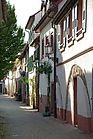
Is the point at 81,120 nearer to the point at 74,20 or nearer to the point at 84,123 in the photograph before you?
the point at 84,123

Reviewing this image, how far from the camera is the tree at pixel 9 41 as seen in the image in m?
25.5

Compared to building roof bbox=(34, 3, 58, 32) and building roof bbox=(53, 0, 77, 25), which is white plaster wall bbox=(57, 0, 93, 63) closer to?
building roof bbox=(53, 0, 77, 25)

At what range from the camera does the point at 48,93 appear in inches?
1185

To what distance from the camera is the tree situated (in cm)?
2548

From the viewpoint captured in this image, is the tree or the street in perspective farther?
the tree

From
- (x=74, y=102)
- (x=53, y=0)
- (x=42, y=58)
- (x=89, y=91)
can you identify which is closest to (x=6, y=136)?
(x=89, y=91)

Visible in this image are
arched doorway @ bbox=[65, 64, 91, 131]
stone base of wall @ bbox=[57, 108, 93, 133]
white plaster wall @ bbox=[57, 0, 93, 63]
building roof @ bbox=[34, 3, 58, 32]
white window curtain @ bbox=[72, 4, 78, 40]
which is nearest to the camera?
white plaster wall @ bbox=[57, 0, 93, 63]

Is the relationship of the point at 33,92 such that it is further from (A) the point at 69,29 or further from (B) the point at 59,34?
(A) the point at 69,29

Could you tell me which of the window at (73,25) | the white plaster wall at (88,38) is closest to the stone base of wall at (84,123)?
the white plaster wall at (88,38)

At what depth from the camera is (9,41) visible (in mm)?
26969

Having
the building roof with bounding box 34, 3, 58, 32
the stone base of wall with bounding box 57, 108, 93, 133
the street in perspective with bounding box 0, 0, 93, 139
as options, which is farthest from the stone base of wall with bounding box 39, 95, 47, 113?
the stone base of wall with bounding box 57, 108, 93, 133

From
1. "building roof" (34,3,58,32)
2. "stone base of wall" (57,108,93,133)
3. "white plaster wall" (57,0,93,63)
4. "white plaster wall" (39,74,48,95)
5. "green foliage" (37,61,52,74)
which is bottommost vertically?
"stone base of wall" (57,108,93,133)

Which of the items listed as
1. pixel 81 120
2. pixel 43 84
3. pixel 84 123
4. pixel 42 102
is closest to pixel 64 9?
pixel 81 120

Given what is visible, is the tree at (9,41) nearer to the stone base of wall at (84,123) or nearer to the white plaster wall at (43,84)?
the white plaster wall at (43,84)
